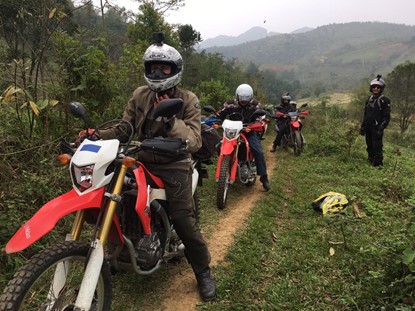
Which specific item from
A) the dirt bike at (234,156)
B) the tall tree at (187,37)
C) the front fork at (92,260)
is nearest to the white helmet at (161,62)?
the front fork at (92,260)

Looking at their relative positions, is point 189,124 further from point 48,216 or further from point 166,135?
point 48,216

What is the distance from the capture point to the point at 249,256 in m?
4.11

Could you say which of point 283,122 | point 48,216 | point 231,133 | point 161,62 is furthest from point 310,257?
point 283,122

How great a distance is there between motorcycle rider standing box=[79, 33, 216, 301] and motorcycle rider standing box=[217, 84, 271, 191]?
348 centimetres

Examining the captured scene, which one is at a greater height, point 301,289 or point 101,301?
point 101,301

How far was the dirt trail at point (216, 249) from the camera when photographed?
3.30 meters

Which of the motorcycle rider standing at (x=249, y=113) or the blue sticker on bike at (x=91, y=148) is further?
the motorcycle rider standing at (x=249, y=113)

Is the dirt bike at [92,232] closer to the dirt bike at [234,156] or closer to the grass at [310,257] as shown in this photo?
the grass at [310,257]

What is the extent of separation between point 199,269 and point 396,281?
67.2 inches

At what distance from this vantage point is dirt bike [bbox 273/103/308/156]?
1036 cm

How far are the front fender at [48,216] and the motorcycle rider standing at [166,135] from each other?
34.3 inches

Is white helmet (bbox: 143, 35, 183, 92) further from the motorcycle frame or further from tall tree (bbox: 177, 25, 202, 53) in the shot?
tall tree (bbox: 177, 25, 202, 53)

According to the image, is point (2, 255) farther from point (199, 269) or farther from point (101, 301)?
point (199, 269)

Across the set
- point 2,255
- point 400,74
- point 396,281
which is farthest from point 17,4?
point 400,74
